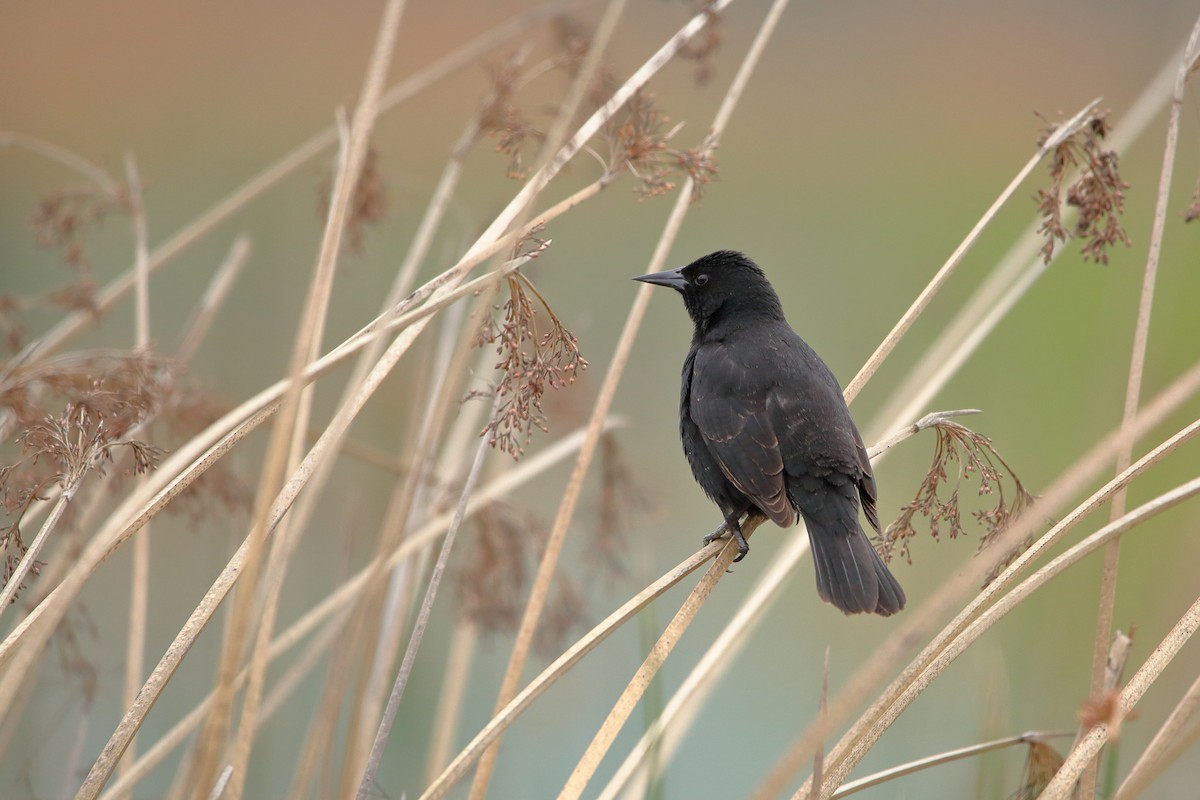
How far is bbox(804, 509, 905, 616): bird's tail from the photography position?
256 centimetres

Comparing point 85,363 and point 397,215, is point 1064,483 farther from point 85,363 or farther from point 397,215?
point 397,215

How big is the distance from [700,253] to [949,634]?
516 cm

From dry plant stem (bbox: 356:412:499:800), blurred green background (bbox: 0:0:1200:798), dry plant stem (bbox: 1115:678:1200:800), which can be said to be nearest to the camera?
dry plant stem (bbox: 1115:678:1200:800)

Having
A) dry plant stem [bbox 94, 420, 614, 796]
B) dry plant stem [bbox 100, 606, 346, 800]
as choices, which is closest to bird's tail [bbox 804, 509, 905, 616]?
dry plant stem [bbox 94, 420, 614, 796]

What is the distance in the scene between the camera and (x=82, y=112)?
7484 mm

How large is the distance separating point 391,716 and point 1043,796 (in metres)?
1.15

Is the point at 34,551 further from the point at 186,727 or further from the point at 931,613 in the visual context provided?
the point at 931,613

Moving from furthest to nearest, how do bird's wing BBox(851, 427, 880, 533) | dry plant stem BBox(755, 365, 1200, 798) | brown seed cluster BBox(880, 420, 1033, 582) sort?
bird's wing BBox(851, 427, 880, 533), brown seed cluster BBox(880, 420, 1033, 582), dry plant stem BBox(755, 365, 1200, 798)

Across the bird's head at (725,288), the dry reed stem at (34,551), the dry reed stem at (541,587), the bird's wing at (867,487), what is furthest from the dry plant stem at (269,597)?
the bird's head at (725,288)

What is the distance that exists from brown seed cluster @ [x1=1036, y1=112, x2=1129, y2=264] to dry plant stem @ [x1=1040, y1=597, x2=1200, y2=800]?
0.72 meters

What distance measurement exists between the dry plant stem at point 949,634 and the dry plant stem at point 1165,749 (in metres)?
0.32

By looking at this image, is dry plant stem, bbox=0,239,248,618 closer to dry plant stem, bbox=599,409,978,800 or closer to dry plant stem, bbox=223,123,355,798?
dry plant stem, bbox=223,123,355,798

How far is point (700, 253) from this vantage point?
23.0ft

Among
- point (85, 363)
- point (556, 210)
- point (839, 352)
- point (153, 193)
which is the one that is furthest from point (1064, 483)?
point (153, 193)
